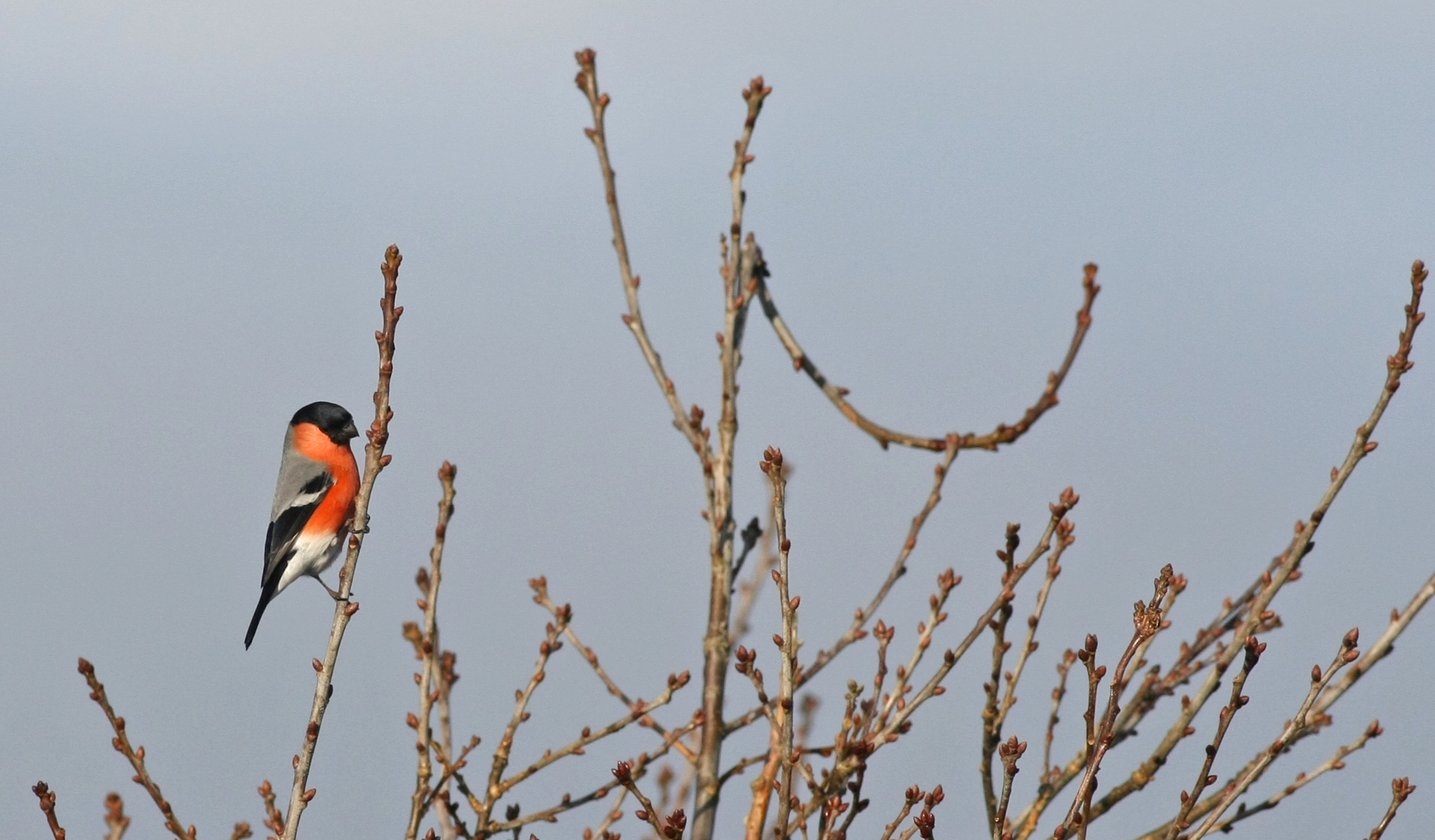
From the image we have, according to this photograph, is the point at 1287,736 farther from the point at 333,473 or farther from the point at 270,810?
the point at 333,473

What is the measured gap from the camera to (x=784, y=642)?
8.81ft

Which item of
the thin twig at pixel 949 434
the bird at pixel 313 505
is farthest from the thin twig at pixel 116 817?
the bird at pixel 313 505

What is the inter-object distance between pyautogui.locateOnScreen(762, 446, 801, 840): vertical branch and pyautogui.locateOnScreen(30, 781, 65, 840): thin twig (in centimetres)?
189

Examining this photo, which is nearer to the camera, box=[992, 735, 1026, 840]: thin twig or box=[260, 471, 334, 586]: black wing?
box=[992, 735, 1026, 840]: thin twig

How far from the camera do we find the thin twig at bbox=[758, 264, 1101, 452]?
2955mm

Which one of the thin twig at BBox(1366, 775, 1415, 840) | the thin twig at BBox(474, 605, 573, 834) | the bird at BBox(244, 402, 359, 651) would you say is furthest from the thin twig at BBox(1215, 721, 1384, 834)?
the bird at BBox(244, 402, 359, 651)

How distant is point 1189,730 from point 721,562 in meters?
1.50

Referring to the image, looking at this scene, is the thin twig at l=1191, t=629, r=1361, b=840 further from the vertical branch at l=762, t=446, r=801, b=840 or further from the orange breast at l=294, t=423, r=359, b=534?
the orange breast at l=294, t=423, r=359, b=534

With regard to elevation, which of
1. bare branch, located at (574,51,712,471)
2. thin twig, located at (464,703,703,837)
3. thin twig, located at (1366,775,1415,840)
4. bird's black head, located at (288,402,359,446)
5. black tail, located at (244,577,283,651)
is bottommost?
thin twig, located at (1366,775,1415,840)

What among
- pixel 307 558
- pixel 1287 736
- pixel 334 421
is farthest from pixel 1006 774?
pixel 334 421

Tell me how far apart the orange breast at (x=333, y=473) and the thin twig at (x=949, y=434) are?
438 cm

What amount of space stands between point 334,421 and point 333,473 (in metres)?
0.37

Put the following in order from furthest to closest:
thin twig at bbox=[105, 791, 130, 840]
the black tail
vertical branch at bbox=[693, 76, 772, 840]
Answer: the black tail, vertical branch at bbox=[693, 76, 772, 840], thin twig at bbox=[105, 791, 130, 840]

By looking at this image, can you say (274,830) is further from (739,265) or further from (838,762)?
(739,265)
